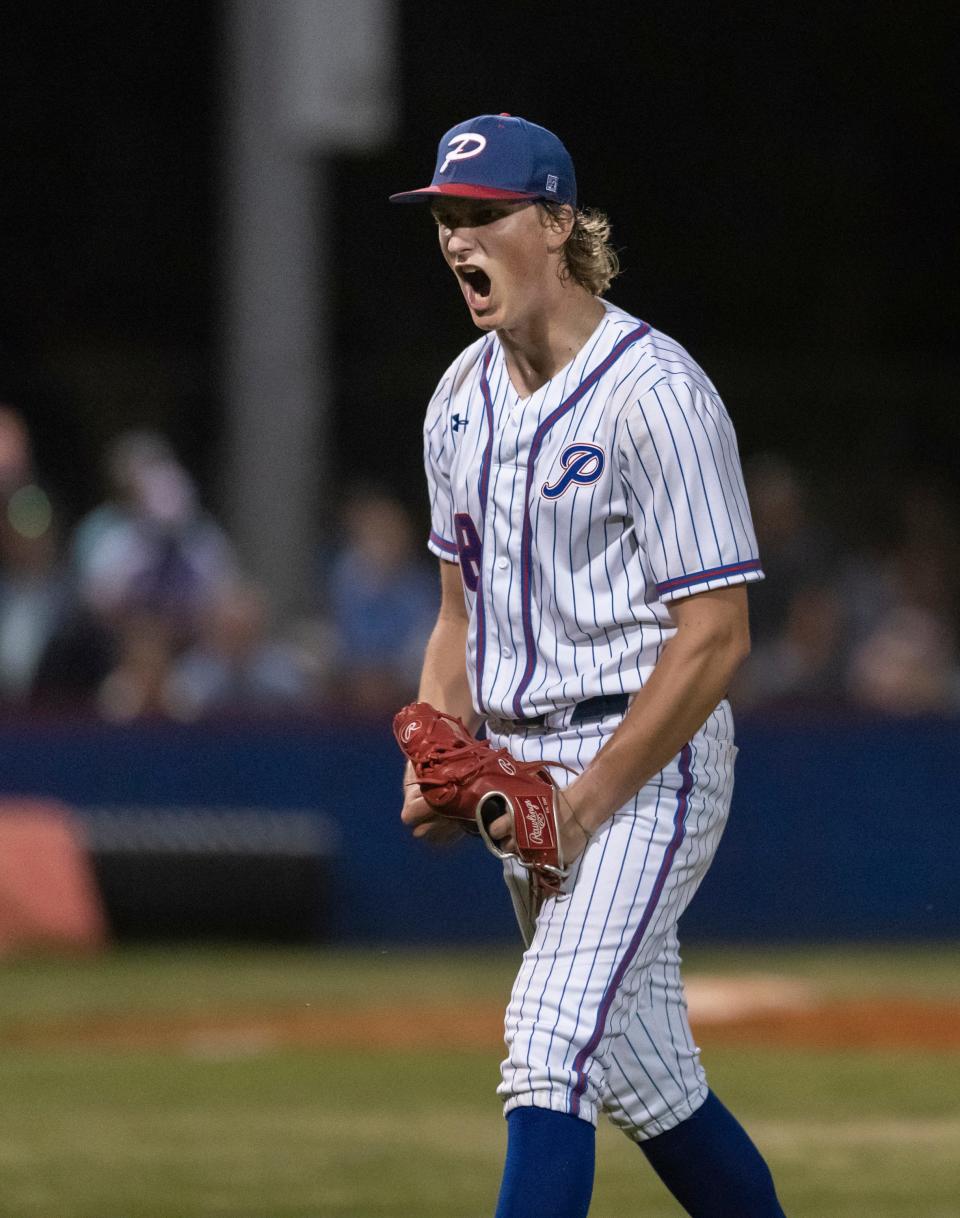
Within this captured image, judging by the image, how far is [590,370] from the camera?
426cm

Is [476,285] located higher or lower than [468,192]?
lower

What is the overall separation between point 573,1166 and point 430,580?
9.11 meters

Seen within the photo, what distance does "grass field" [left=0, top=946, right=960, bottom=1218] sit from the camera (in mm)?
6262

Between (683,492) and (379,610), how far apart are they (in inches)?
345

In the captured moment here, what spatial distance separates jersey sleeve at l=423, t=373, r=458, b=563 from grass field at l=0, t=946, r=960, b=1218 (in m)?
2.07

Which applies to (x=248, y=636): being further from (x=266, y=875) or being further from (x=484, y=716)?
(x=484, y=716)

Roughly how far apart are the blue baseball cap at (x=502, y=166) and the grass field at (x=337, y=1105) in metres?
2.78

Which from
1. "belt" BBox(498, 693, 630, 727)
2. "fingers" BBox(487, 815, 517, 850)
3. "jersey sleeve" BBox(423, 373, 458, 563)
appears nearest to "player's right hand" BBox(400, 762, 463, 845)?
"fingers" BBox(487, 815, 517, 850)

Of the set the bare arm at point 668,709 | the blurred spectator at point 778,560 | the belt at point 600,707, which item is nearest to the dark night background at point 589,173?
the blurred spectator at point 778,560

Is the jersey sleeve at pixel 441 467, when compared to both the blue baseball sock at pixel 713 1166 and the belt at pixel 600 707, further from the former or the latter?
the blue baseball sock at pixel 713 1166

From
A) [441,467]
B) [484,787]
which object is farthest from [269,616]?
[484,787]

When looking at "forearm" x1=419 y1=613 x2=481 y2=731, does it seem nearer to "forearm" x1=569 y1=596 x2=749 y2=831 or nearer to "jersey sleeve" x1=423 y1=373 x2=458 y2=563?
"jersey sleeve" x1=423 y1=373 x2=458 y2=563

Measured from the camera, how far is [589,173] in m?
24.4

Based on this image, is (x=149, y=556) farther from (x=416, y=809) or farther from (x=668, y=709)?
(x=668, y=709)
